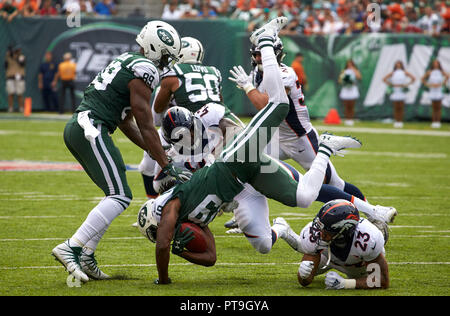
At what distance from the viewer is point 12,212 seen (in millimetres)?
8320

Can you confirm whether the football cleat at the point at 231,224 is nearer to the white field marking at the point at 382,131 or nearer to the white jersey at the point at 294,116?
the white jersey at the point at 294,116

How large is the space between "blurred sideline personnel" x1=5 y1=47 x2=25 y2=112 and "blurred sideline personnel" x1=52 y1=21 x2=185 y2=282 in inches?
654

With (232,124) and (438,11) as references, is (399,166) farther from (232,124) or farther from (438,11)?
(438,11)

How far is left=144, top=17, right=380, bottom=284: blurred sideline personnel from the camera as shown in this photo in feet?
17.5

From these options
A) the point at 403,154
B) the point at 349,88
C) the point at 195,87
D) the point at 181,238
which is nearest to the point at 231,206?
the point at 181,238

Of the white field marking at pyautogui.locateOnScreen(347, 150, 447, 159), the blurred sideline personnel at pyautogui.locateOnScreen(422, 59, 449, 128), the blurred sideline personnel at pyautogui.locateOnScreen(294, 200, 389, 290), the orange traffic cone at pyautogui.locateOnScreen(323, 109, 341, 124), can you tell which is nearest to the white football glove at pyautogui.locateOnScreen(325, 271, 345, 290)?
the blurred sideline personnel at pyautogui.locateOnScreen(294, 200, 389, 290)

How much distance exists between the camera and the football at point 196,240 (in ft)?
17.7

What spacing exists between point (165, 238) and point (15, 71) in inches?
690

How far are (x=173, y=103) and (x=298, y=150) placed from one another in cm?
145

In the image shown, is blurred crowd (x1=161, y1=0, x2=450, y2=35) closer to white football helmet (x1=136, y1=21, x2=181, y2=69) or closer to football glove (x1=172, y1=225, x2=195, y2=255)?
white football helmet (x1=136, y1=21, x2=181, y2=69)

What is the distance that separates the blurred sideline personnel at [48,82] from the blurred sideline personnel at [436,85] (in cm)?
1028

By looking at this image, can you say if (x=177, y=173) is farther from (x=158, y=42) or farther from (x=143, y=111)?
(x=158, y=42)

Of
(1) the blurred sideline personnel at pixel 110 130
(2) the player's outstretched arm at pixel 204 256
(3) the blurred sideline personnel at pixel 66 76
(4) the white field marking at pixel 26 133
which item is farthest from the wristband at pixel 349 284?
(3) the blurred sideline personnel at pixel 66 76
